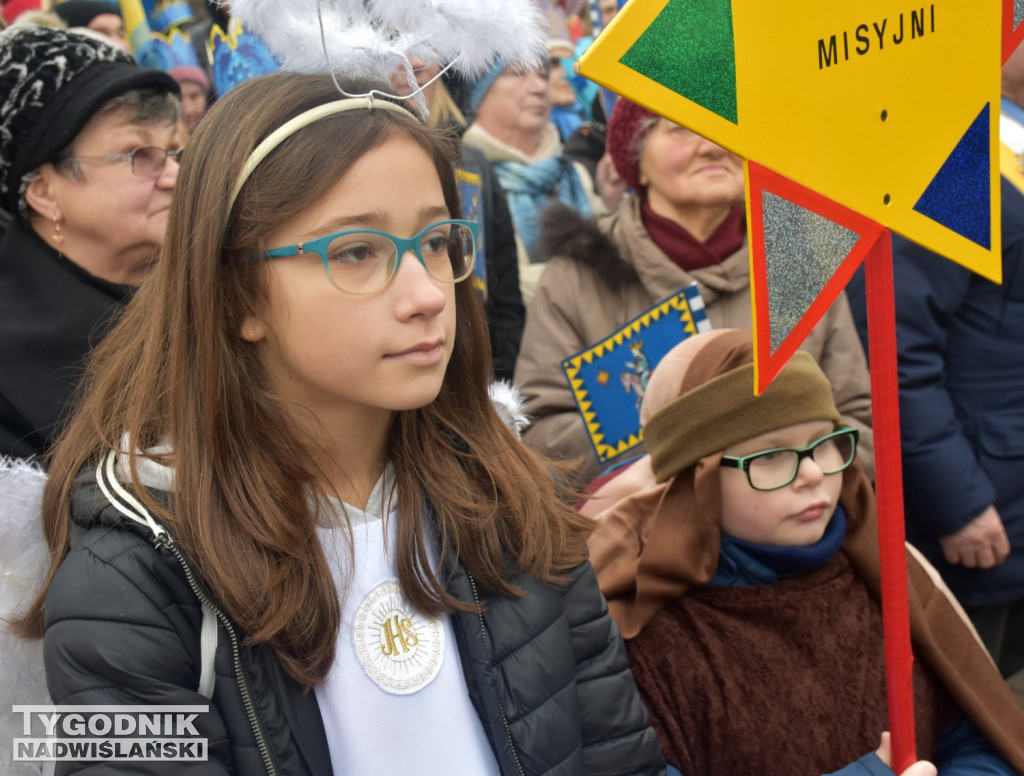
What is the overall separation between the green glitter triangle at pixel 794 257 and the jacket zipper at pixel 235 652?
0.84m

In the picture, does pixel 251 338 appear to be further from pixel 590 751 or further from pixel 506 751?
pixel 590 751

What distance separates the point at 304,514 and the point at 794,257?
31.7 inches

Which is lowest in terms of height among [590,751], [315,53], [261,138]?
[590,751]

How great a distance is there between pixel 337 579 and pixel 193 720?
297 mm

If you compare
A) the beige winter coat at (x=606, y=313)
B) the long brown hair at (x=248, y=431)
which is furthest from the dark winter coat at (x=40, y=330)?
the beige winter coat at (x=606, y=313)

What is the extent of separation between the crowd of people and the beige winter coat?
0.03 ft

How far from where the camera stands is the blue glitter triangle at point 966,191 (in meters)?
1.62

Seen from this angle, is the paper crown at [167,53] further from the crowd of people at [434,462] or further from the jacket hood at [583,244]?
the jacket hood at [583,244]

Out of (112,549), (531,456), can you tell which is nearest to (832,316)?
(531,456)

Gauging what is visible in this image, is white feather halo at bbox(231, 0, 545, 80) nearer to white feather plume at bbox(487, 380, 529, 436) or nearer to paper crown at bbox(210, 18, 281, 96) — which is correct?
white feather plume at bbox(487, 380, 529, 436)

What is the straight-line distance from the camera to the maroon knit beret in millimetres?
3254

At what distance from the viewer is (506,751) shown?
1.54 m

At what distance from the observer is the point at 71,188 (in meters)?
2.27

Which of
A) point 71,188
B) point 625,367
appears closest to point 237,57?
point 71,188
